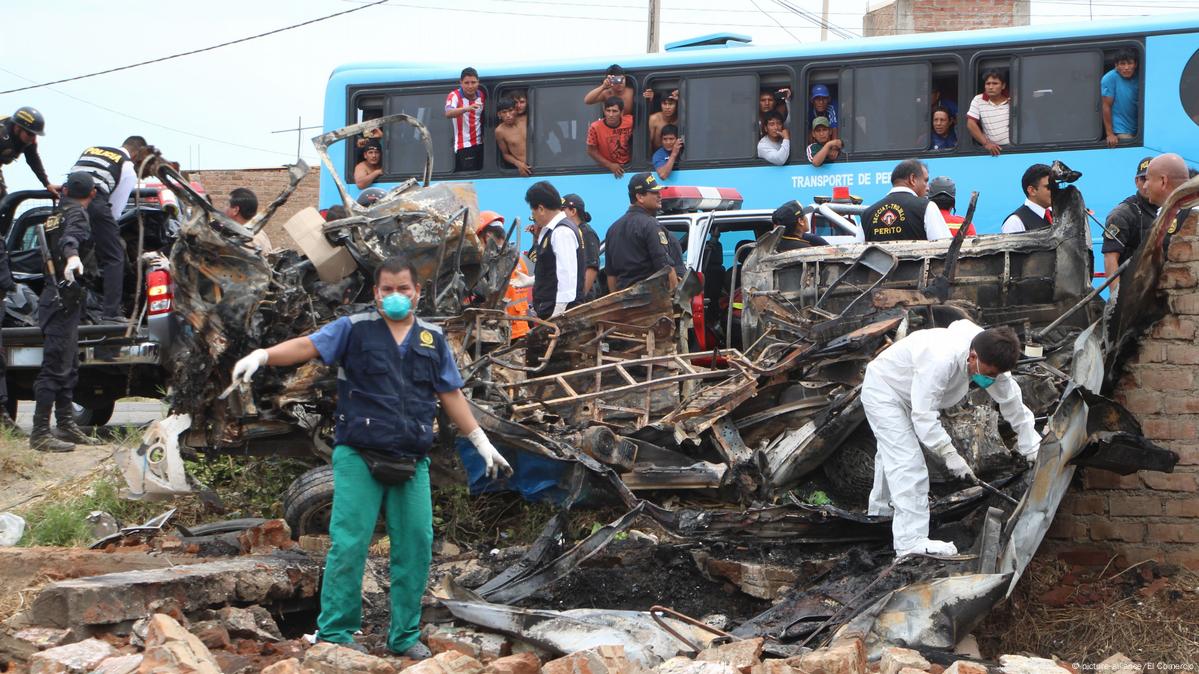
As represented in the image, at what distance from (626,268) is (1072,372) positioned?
3660 mm

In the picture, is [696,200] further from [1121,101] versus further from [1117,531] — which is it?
[1117,531]

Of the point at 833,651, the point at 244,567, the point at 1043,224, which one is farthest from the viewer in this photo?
the point at 1043,224

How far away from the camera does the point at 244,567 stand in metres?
5.25

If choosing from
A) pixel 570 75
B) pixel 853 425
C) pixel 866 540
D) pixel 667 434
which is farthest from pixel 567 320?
pixel 570 75

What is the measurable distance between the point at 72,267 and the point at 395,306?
15.4 feet

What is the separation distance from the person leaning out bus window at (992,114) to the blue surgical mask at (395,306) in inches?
363

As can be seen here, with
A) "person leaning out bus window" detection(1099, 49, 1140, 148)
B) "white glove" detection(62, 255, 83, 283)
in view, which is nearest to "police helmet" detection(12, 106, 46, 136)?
"white glove" detection(62, 255, 83, 283)

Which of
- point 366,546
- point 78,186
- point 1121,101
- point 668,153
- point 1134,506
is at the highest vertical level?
point 1121,101

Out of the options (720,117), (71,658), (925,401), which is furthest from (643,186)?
(71,658)

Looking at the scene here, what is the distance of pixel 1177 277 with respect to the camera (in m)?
6.12

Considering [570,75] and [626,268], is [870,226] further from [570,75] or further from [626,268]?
[570,75]

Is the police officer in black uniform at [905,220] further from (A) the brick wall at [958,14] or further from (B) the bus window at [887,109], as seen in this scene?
(A) the brick wall at [958,14]

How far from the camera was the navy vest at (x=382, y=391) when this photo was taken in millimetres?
4727

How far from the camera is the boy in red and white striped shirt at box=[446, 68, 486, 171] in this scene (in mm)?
13555
